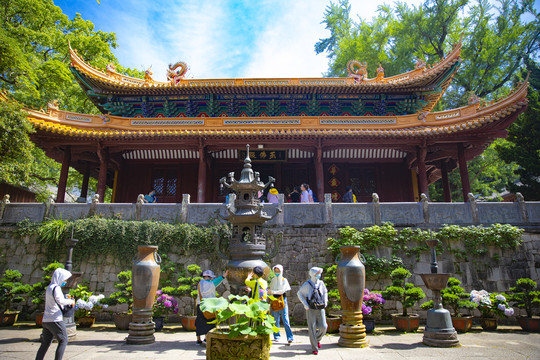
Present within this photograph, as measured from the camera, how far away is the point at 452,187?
19938mm

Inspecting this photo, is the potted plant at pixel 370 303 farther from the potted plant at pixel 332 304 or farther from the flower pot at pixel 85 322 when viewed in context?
the flower pot at pixel 85 322

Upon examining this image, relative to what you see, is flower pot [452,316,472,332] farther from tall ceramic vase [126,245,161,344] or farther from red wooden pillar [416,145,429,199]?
tall ceramic vase [126,245,161,344]

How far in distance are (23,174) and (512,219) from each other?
1356cm

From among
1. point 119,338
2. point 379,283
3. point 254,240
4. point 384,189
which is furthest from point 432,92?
point 119,338

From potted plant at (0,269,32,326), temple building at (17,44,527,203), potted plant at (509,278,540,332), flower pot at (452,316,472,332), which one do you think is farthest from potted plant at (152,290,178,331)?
potted plant at (509,278,540,332)

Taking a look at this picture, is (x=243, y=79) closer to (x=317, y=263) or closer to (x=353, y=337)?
(x=317, y=263)

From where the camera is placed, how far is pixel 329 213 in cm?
963

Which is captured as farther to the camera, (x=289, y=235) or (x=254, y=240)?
(x=289, y=235)

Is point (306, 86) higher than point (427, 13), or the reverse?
point (427, 13)

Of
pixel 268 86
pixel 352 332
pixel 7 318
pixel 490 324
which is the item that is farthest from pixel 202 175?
pixel 490 324

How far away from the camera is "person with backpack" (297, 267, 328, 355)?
5445 millimetres

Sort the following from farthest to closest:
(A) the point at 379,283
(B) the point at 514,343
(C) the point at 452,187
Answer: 1. (C) the point at 452,187
2. (A) the point at 379,283
3. (B) the point at 514,343

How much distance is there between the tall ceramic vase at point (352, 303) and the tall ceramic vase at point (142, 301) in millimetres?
3391

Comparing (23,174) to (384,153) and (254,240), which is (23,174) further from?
(384,153)
